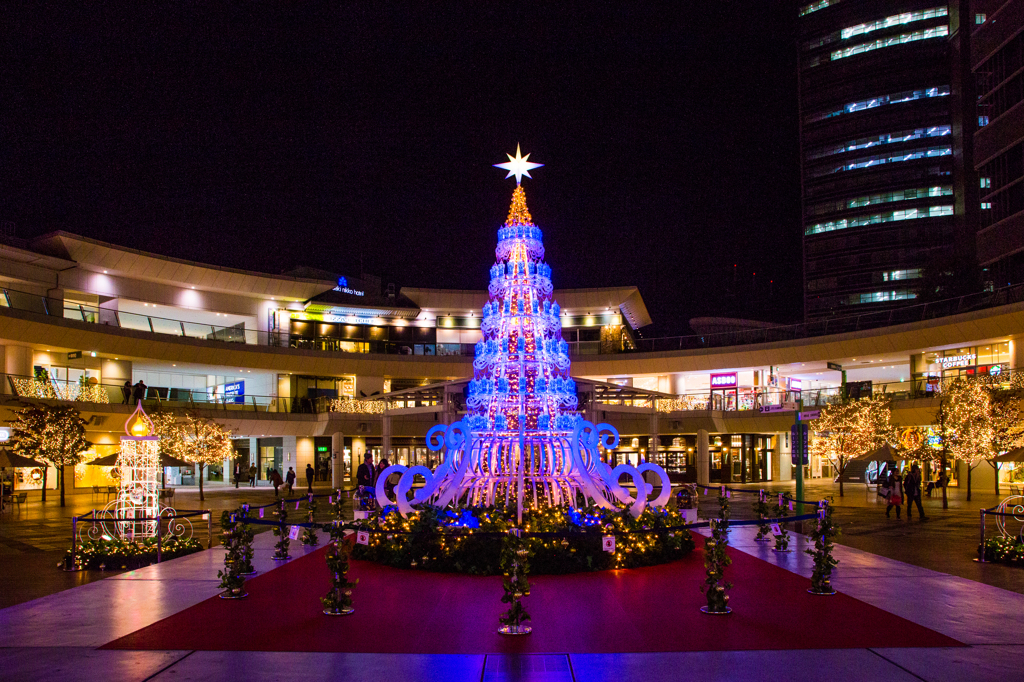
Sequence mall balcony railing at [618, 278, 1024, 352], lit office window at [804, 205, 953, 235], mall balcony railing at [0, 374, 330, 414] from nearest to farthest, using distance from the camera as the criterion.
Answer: mall balcony railing at [0, 374, 330, 414] < mall balcony railing at [618, 278, 1024, 352] < lit office window at [804, 205, 953, 235]

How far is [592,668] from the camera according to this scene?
7469 mm

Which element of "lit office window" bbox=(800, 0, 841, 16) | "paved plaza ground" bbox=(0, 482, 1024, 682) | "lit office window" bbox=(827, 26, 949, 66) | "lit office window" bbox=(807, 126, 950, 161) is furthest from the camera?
"lit office window" bbox=(800, 0, 841, 16)

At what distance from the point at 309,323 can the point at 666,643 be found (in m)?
44.5

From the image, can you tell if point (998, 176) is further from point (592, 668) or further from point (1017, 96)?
point (592, 668)

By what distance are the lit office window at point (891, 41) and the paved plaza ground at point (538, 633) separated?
102 metres

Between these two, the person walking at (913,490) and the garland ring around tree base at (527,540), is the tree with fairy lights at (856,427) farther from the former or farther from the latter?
the garland ring around tree base at (527,540)

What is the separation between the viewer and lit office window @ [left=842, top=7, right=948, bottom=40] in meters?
98.1

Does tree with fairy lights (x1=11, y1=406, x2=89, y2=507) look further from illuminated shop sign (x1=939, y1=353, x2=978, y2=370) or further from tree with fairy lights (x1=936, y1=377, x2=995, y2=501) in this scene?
illuminated shop sign (x1=939, y1=353, x2=978, y2=370)

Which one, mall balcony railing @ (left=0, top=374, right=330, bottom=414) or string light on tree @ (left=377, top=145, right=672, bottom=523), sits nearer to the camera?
string light on tree @ (left=377, top=145, right=672, bottom=523)

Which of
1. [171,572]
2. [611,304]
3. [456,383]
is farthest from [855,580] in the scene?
[611,304]

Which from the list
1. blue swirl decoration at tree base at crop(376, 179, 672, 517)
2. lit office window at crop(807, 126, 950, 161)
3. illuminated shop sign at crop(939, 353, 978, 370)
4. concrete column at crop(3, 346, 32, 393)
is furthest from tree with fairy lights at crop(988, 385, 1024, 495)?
lit office window at crop(807, 126, 950, 161)

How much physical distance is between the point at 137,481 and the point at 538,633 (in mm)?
10613

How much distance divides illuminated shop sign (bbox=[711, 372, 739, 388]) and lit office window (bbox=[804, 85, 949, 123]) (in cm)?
6768

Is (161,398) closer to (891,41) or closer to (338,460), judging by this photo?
(338,460)
